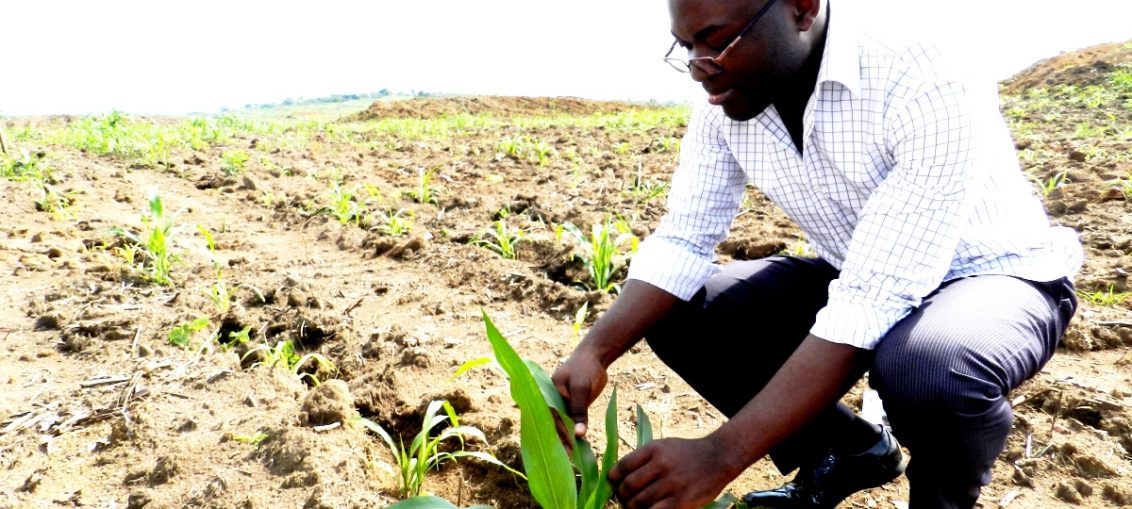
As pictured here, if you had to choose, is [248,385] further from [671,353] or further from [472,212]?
[472,212]

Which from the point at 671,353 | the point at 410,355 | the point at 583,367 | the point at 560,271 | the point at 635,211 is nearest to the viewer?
the point at 583,367

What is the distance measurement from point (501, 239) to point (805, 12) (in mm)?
2349

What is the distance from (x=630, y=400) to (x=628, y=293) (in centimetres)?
70

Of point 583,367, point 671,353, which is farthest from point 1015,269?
point 583,367

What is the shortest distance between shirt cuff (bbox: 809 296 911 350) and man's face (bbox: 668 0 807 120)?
447 mm

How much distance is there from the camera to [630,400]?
7.88ft

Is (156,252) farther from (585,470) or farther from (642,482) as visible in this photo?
(642,482)

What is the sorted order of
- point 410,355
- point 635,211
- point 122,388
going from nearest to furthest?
point 122,388, point 410,355, point 635,211

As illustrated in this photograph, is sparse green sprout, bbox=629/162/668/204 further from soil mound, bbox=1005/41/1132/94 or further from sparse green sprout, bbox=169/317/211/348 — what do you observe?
soil mound, bbox=1005/41/1132/94

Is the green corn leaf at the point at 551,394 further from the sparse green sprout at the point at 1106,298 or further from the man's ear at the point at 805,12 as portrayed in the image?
the sparse green sprout at the point at 1106,298

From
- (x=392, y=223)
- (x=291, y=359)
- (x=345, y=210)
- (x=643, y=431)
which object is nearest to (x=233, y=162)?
(x=345, y=210)

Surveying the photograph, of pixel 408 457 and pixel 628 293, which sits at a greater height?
pixel 628 293

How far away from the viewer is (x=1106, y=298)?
2.86 metres

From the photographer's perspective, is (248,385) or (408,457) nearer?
(408,457)
